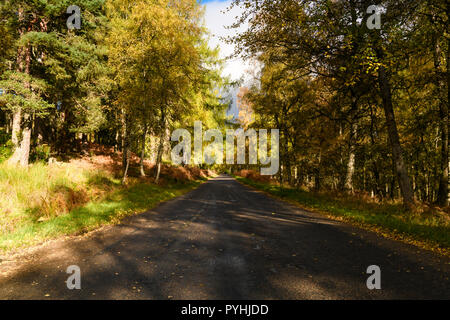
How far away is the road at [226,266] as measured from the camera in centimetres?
361

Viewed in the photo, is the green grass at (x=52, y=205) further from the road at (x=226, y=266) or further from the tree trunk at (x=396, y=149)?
the tree trunk at (x=396, y=149)

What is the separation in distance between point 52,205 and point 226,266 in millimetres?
7017

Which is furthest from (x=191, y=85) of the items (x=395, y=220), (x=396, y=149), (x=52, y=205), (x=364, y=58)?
(x=395, y=220)

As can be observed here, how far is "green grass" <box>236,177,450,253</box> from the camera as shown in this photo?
6574 mm

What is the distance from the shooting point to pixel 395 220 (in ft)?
27.7

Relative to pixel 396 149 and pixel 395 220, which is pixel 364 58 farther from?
pixel 395 220

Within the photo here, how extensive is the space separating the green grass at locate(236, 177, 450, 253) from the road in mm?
874

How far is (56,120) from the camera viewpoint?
1944 cm

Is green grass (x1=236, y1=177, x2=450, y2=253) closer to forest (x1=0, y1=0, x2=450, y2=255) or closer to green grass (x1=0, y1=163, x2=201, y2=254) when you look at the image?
forest (x1=0, y1=0, x2=450, y2=255)

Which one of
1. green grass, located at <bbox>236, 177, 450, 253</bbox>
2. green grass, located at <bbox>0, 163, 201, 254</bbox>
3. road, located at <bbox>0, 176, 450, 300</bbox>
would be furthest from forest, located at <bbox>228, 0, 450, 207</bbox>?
green grass, located at <bbox>0, 163, 201, 254</bbox>

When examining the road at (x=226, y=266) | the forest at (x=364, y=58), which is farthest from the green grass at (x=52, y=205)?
the forest at (x=364, y=58)

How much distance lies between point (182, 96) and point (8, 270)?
16.7 m

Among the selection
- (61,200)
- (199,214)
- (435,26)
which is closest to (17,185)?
(61,200)

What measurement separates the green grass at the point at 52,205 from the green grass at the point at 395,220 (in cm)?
911
